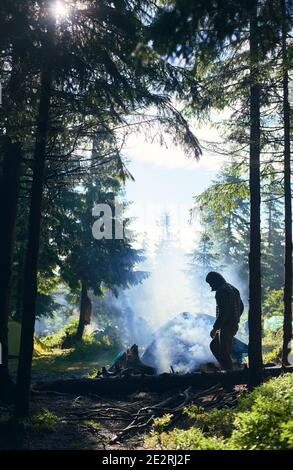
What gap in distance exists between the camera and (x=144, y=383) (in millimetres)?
11227

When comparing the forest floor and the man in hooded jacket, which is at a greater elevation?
the man in hooded jacket

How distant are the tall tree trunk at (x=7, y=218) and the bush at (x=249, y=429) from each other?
13.2ft

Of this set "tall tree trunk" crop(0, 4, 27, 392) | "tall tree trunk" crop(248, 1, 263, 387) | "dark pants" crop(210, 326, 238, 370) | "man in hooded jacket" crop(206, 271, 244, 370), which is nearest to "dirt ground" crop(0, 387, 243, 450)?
"tall tree trunk" crop(248, 1, 263, 387)

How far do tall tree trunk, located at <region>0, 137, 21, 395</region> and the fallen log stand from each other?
1923 mm

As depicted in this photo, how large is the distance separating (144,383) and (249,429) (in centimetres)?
580

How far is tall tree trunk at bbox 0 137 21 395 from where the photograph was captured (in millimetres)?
10109

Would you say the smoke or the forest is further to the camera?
the smoke

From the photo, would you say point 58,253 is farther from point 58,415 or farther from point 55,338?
point 58,415

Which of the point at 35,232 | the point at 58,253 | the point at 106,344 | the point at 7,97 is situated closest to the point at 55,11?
the point at 7,97

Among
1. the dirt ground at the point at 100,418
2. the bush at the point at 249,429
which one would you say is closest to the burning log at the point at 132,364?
the dirt ground at the point at 100,418

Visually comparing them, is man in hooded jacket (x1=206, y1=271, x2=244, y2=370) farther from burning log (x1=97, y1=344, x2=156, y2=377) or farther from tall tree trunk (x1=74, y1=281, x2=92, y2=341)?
tall tree trunk (x1=74, y1=281, x2=92, y2=341)

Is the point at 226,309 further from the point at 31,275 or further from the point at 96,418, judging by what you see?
the point at 31,275

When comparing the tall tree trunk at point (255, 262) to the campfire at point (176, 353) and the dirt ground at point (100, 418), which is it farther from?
the campfire at point (176, 353)
